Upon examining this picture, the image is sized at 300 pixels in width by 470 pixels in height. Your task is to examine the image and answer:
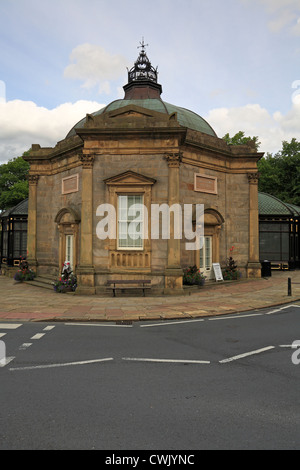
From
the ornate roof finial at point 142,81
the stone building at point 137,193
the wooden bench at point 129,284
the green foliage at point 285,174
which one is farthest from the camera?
the green foliage at point 285,174

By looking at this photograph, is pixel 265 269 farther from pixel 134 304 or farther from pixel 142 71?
pixel 142 71

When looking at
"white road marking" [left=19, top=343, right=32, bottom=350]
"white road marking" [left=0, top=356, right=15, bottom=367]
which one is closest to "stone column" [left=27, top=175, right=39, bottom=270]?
"white road marking" [left=19, top=343, right=32, bottom=350]

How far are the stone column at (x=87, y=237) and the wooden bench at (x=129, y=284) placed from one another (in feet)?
3.40

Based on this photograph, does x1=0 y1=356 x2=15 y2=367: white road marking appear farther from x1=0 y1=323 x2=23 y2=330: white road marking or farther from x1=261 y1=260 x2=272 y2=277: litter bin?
x1=261 y1=260 x2=272 y2=277: litter bin

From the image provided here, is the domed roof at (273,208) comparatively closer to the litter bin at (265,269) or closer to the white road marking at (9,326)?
the litter bin at (265,269)

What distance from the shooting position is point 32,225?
19.4 meters

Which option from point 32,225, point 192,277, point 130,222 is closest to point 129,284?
point 130,222

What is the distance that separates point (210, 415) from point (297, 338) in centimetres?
450

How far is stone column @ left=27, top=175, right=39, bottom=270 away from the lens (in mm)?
19359

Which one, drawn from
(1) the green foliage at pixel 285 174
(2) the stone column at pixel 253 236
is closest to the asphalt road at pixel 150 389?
(2) the stone column at pixel 253 236

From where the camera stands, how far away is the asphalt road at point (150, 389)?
3.43m

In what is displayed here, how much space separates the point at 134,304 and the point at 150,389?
23.3 feet
